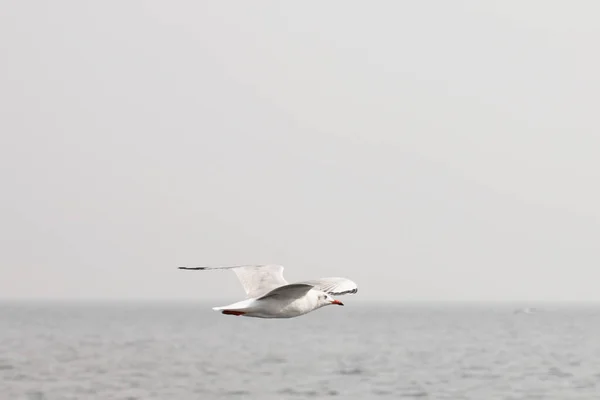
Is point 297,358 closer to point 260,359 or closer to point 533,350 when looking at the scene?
point 260,359

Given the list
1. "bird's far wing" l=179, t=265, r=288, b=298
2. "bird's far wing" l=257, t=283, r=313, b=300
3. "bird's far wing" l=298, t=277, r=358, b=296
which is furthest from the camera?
"bird's far wing" l=179, t=265, r=288, b=298

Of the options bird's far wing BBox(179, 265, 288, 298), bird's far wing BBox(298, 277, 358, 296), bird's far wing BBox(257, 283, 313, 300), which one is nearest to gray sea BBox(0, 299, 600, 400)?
bird's far wing BBox(179, 265, 288, 298)

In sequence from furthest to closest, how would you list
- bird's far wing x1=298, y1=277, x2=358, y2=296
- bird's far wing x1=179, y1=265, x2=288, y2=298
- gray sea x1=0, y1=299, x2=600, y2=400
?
gray sea x1=0, y1=299, x2=600, y2=400, bird's far wing x1=179, y1=265, x2=288, y2=298, bird's far wing x1=298, y1=277, x2=358, y2=296

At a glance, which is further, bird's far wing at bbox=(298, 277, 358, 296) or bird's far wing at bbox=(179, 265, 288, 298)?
bird's far wing at bbox=(179, 265, 288, 298)

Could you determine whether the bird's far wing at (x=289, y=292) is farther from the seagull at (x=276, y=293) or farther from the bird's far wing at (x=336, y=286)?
the bird's far wing at (x=336, y=286)

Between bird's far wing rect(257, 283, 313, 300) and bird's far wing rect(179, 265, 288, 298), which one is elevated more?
bird's far wing rect(179, 265, 288, 298)

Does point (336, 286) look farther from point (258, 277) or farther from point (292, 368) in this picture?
point (292, 368)

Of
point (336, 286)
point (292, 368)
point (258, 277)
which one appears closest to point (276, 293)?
point (336, 286)

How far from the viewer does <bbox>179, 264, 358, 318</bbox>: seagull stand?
2006cm

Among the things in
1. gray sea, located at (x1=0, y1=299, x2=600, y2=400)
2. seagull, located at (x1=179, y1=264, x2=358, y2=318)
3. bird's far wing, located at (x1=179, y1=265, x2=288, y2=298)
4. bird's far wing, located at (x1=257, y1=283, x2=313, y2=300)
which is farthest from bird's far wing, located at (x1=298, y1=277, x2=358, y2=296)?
gray sea, located at (x1=0, y1=299, x2=600, y2=400)

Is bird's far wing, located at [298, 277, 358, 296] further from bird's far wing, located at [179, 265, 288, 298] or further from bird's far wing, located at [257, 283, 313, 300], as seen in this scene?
bird's far wing, located at [179, 265, 288, 298]

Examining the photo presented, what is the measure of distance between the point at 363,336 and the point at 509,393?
64.0 meters

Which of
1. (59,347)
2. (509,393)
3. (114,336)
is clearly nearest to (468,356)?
(509,393)

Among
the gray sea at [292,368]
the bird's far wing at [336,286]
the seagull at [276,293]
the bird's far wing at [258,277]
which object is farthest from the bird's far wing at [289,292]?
the gray sea at [292,368]
